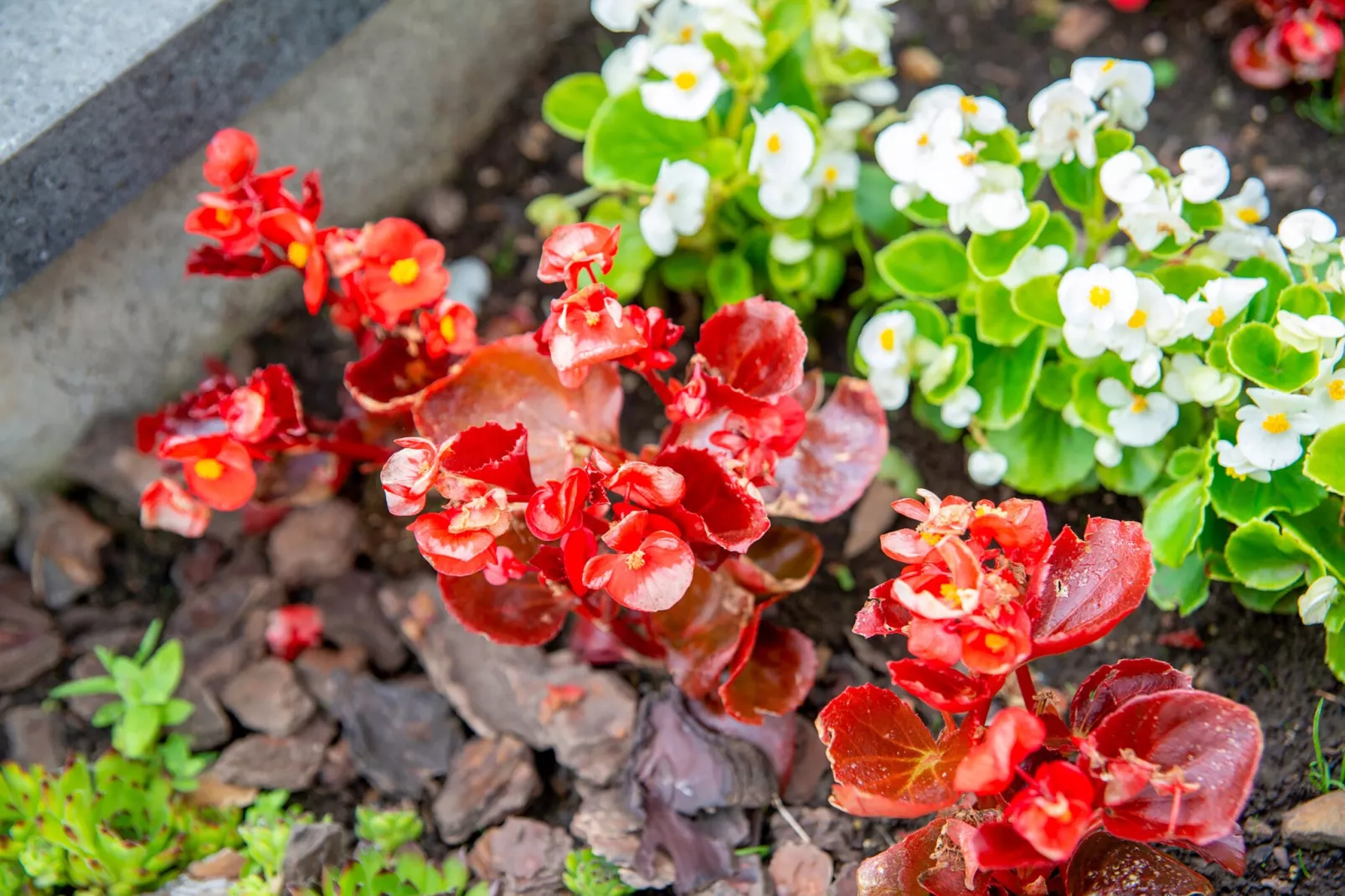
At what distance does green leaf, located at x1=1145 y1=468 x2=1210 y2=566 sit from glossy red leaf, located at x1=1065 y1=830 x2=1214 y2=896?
0.37 metres

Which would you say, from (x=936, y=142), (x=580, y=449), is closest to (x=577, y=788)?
(x=580, y=449)

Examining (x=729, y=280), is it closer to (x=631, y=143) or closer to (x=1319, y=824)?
(x=631, y=143)

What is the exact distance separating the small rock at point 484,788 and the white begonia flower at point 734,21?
997mm

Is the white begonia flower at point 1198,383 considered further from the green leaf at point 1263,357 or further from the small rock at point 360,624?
the small rock at point 360,624

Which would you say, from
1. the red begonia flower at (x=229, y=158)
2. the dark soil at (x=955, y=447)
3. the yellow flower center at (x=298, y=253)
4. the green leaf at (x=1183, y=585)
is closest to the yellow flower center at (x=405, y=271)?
the yellow flower center at (x=298, y=253)

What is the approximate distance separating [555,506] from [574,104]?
895 mm

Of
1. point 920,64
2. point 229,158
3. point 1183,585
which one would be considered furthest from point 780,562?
point 920,64

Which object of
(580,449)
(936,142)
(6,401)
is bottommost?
(6,401)

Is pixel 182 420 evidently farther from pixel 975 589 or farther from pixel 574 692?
pixel 975 589

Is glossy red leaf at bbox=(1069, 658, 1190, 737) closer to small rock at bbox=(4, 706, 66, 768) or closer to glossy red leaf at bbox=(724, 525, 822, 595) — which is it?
glossy red leaf at bbox=(724, 525, 822, 595)

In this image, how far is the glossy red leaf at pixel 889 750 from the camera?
1.02 metres

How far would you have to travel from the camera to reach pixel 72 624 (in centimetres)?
164

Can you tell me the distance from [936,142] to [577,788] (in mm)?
947

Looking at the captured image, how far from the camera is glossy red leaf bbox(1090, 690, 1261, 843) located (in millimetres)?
907
